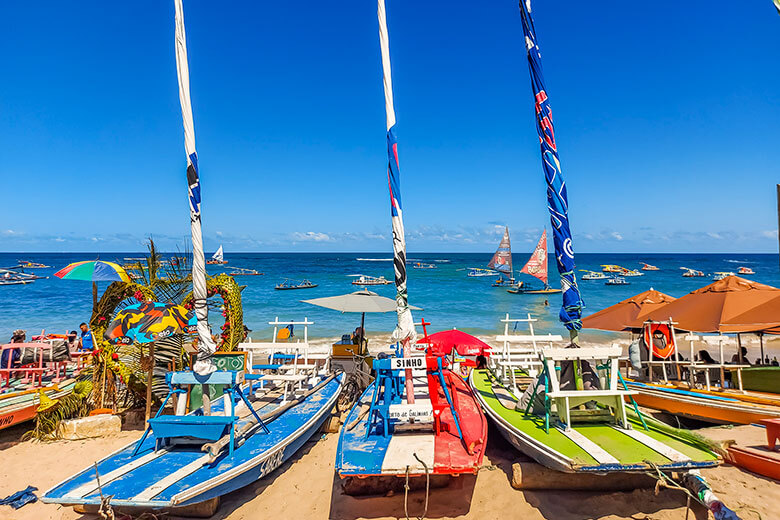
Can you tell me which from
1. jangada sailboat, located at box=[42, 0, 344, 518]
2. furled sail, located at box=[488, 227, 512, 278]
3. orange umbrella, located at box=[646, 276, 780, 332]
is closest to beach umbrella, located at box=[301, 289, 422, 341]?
jangada sailboat, located at box=[42, 0, 344, 518]

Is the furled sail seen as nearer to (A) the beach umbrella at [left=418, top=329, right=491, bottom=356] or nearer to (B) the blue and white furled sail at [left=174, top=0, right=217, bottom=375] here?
(A) the beach umbrella at [left=418, top=329, right=491, bottom=356]

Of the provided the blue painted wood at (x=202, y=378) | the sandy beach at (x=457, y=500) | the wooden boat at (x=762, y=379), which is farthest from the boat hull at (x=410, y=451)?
the wooden boat at (x=762, y=379)

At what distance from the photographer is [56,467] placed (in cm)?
694

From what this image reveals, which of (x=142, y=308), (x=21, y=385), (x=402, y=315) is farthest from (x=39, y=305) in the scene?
(x=402, y=315)

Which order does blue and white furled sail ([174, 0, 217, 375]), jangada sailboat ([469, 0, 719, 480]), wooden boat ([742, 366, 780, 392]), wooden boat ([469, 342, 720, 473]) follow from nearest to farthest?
1. wooden boat ([469, 342, 720, 473])
2. jangada sailboat ([469, 0, 719, 480])
3. blue and white furled sail ([174, 0, 217, 375])
4. wooden boat ([742, 366, 780, 392])

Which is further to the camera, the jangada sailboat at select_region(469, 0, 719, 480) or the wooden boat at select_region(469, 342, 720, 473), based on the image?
the jangada sailboat at select_region(469, 0, 719, 480)

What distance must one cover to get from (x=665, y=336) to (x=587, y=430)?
544 cm

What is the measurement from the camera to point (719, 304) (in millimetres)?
9984

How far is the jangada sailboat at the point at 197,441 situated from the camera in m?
4.55

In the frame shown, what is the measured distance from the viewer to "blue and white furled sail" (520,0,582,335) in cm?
640

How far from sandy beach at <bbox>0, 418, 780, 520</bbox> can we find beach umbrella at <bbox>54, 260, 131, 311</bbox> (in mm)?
3559

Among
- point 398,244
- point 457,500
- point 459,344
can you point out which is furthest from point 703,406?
point 398,244

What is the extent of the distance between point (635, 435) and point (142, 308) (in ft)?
23.6

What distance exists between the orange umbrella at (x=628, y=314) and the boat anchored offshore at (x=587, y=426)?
5.77 meters
